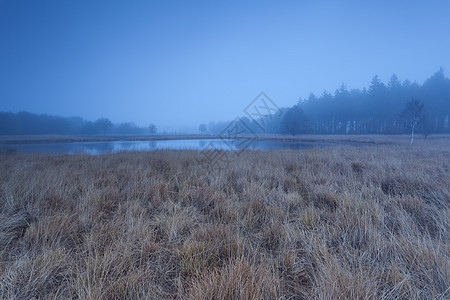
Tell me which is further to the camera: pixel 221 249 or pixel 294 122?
pixel 294 122

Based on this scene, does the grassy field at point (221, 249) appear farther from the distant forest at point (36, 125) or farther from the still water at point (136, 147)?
the distant forest at point (36, 125)

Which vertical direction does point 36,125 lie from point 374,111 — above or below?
below

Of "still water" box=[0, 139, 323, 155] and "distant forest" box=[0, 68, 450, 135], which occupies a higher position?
"distant forest" box=[0, 68, 450, 135]

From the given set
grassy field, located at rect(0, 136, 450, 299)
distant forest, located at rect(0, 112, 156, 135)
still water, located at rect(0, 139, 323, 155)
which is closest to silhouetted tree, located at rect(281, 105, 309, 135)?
still water, located at rect(0, 139, 323, 155)

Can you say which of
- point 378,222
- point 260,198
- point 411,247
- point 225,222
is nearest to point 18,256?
point 225,222

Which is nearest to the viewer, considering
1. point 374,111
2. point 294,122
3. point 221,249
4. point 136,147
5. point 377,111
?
point 221,249

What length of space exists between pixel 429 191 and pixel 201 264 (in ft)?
16.6

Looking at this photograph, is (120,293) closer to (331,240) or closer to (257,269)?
(257,269)

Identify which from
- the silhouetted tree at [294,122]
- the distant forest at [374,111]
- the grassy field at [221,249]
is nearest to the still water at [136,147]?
the grassy field at [221,249]

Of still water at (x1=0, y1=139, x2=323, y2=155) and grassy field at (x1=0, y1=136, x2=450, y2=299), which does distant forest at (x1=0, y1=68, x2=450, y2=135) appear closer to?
still water at (x1=0, y1=139, x2=323, y2=155)

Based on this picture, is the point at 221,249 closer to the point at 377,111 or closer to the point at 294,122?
the point at 294,122

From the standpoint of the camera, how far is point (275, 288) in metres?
1.33

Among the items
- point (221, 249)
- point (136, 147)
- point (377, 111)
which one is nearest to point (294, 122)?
point (377, 111)

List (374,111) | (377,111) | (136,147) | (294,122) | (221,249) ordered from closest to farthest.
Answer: (221,249)
(136,147)
(294,122)
(377,111)
(374,111)
